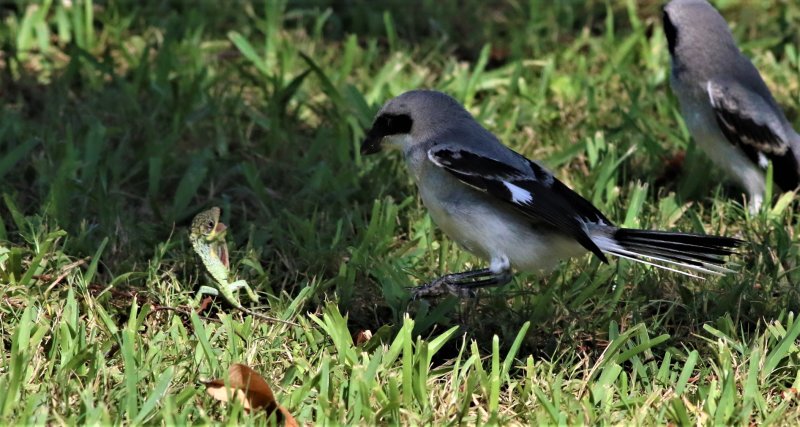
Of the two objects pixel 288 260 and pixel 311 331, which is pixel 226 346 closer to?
pixel 311 331

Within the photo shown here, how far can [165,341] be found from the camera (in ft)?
14.1

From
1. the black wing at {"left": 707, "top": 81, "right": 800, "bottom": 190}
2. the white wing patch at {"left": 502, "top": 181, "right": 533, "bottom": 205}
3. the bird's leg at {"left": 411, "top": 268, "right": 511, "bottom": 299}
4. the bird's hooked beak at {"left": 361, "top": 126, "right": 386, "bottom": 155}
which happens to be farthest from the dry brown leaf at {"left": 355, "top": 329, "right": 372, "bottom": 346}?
the black wing at {"left": 707, "top": 81, "right": 800, "bottom": 190}

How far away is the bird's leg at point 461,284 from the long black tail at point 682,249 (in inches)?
17.6

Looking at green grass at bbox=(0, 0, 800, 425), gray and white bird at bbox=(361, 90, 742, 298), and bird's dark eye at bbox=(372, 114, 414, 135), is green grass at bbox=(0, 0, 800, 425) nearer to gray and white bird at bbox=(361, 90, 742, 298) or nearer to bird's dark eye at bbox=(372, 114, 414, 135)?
gray and white bird at bbox=(361, 90, 742, 298)

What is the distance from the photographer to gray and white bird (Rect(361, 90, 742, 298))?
14.4 ft

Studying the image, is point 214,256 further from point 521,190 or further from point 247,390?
point 521,190

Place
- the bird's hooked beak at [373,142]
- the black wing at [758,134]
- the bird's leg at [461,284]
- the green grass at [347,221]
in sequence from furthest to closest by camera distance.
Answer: the black wing at [758,134] → the bird's hooked beak at [373,142] → the bird's leg at [461,284] → the green grass at [347,221]

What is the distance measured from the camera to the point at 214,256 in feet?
15.5

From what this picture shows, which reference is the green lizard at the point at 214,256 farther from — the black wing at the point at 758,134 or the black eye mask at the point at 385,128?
the black wing at the point at 758,134

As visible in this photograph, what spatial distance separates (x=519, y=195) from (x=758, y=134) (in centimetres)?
206

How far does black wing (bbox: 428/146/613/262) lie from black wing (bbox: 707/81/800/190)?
160cm

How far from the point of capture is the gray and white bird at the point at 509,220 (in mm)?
4398

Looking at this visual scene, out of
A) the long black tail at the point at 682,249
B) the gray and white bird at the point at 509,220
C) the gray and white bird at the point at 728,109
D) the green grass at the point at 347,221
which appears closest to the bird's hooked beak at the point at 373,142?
the gray and white bird at the point at 509,220

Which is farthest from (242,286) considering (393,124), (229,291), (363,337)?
(393,124)
